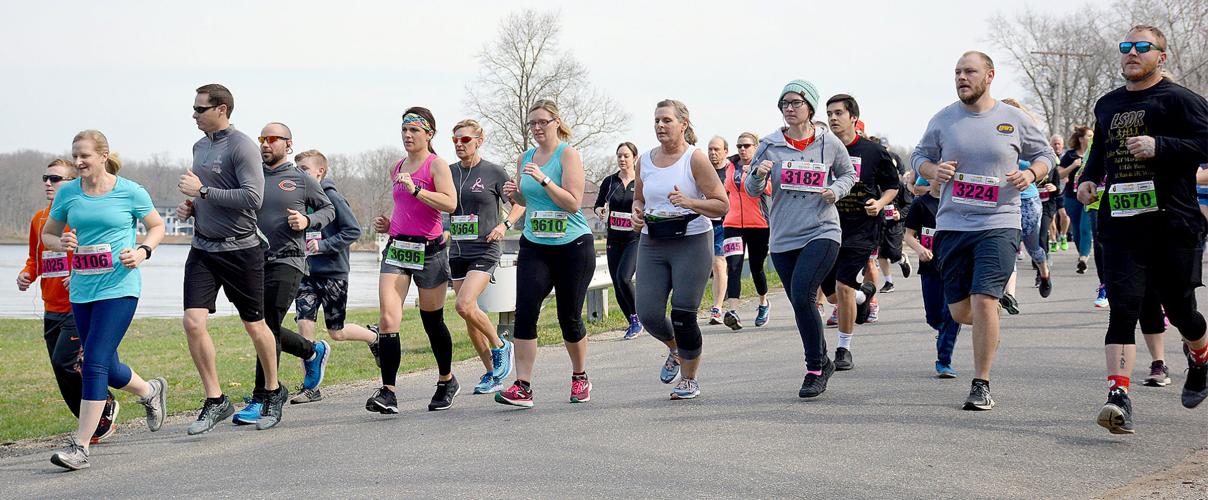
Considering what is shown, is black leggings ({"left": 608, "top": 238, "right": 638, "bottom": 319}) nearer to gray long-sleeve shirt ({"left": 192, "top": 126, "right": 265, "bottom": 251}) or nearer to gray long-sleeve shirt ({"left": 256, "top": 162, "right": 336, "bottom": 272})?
gray long-sleeve shirt ({"left": 256, "top": 162, "right": 336, "bottom": 272})

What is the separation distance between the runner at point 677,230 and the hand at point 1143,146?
2.39m

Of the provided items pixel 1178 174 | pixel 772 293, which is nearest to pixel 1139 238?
pixel 1178 174

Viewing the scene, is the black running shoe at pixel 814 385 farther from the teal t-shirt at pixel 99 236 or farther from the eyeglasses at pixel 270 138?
the eyeglasses at pixel 270 138

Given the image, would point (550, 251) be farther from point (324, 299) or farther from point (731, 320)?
point (731, 320)

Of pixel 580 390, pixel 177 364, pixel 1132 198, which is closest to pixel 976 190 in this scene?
pixel 1132 198

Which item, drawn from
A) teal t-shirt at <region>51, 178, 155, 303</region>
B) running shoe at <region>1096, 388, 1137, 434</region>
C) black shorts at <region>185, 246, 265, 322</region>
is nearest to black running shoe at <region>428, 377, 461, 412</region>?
black shorts at <region>185, 246, 265, 322</region>

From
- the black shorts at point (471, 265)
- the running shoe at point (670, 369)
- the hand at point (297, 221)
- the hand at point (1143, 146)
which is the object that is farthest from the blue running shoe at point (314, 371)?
the hand at point (1143, 146)

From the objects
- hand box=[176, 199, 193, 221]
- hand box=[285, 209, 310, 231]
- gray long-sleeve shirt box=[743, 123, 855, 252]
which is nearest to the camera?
hand box=[176, 199, 193, 221]

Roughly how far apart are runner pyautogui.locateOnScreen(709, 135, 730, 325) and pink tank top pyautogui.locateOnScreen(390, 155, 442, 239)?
4942 mm

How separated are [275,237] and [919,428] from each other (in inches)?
183

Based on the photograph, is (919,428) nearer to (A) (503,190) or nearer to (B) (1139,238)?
(B) (1139,238)

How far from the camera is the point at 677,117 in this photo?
25.5 feet

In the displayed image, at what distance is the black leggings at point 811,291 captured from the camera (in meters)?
7.65

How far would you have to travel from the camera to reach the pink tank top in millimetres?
8086
